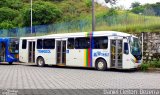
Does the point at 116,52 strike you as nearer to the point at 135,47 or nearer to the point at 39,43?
the point at 135,47

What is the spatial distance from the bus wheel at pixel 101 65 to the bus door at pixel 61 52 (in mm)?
3675

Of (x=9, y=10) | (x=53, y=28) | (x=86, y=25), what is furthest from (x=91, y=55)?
(x=9, y=10)

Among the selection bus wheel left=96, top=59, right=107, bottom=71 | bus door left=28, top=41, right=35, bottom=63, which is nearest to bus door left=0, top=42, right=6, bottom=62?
bus door left=28, top=41, right=35, bottom=63

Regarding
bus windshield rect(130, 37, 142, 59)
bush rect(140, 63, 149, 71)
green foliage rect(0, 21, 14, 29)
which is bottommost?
bush rect(140, 63, 149, 71)

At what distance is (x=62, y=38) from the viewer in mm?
27156

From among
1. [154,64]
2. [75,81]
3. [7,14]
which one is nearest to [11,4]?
[7,14]

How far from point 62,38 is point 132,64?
723cm

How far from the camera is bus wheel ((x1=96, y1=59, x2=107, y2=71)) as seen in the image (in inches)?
933

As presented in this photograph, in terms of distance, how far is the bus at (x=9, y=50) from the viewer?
1275 inches

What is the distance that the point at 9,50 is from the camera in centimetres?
3266

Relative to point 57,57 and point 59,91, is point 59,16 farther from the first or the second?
point 59,91

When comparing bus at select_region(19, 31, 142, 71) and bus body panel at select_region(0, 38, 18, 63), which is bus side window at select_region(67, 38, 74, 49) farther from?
bus body panel at select_region(0, 38, 18, 63)

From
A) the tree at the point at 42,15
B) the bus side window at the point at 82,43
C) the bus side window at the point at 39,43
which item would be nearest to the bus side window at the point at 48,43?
the bus side window at the point at 39,43

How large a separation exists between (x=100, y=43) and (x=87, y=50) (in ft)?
4.52
